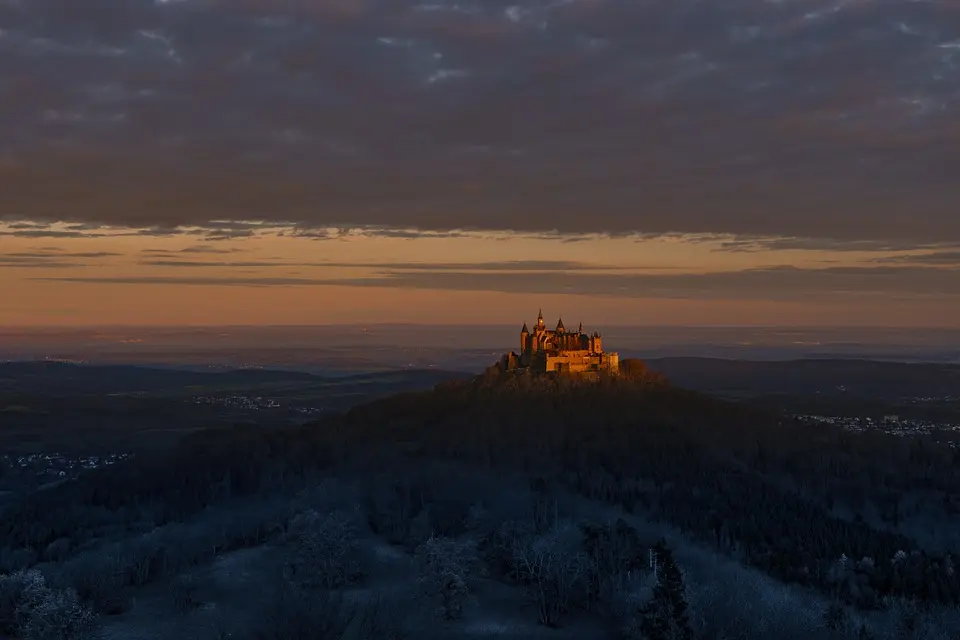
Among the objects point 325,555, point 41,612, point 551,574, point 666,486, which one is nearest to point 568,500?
point 666,486

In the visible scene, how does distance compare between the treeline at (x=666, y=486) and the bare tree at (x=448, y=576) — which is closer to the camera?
the bare tree at (x=448, y=576)

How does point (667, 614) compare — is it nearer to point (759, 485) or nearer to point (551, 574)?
point (551, 574)

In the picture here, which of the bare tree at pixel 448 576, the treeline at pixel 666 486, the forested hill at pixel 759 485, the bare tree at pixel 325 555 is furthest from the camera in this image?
A: the treeline at pixel 666 486

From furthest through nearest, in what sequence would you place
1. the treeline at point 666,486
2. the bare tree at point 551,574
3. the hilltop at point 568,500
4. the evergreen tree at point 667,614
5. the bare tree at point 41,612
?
the treeline at point 666,486, the hilltop at point 568,500, the bare tree at point 551,574, the evergreen tree at point 667,614, the bare tree at point 41,612

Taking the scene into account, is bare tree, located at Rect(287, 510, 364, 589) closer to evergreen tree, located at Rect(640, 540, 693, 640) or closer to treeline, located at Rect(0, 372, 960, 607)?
evergreen tree, located at Rect(640, 540, 693, 640)

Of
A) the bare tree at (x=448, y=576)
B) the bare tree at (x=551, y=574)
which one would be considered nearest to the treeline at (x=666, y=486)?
the bare tree at (x=551, y=574)

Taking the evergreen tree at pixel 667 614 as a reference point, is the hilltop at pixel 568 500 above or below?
below

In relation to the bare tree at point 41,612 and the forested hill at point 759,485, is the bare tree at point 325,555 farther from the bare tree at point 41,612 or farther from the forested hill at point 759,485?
the forested hill at point 759,485

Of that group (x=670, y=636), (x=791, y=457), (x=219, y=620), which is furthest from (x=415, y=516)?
(x=791, y=457)
